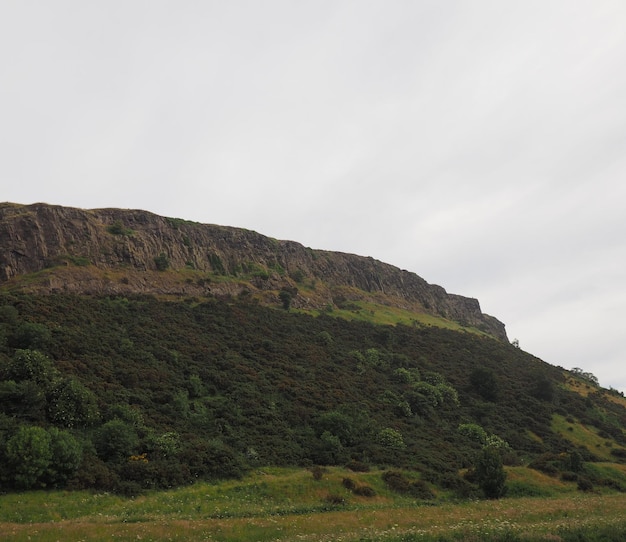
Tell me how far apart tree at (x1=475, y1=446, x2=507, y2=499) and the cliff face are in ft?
180

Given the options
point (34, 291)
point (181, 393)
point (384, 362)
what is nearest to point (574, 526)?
point (181, 393)

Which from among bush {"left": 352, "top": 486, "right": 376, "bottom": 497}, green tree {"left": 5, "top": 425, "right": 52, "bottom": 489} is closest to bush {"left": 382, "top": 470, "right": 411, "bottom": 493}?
bush {"left": 352, "top": 486, "right": 376, "bottom": 497}

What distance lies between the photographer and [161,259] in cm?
7831

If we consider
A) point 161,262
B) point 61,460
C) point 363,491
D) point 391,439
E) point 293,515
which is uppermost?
point 161,262

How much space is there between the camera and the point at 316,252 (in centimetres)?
11969

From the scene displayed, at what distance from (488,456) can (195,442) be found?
21.9 metres

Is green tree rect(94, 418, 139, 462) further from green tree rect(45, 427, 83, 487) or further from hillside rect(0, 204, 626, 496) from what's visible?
green tree rect(45, 427, 83, 487)

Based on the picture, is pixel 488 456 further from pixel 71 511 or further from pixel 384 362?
pixel 384 362

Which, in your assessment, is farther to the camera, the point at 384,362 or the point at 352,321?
the point at 352,321

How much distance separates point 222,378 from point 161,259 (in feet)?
121

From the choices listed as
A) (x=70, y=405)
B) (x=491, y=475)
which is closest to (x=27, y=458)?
(x=70, y=405)

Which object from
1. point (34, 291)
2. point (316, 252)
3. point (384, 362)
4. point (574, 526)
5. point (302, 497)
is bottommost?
point (302, 497)

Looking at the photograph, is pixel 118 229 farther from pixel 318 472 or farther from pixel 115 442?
pixel 318 472

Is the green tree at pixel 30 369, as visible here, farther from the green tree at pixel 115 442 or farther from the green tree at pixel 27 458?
the green tree at pixel 27 458
